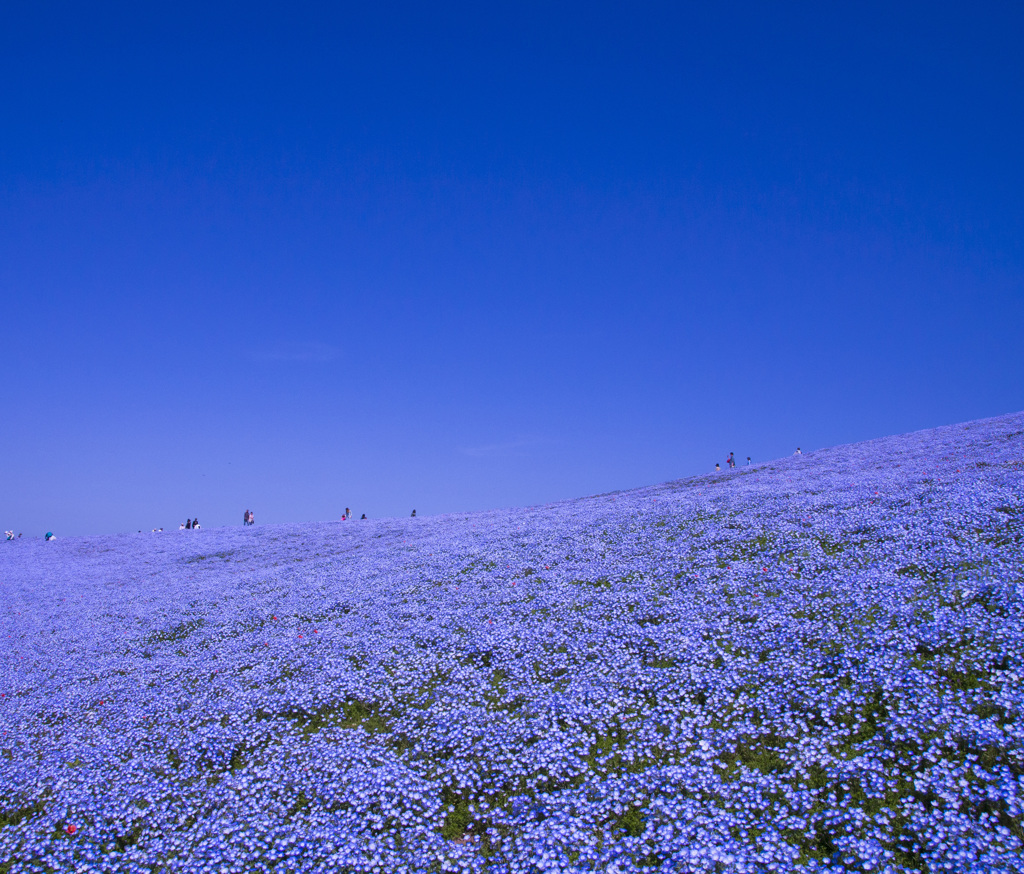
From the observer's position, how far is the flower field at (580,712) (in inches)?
373

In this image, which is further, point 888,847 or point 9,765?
point 9,765

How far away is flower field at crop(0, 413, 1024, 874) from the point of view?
31.1 ft

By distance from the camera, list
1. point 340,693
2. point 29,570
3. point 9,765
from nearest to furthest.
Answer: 1. point 9,765
2. point 340,693
3. point 29,570

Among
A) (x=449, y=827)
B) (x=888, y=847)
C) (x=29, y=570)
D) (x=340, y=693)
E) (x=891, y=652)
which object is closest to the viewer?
(x=888, y=847)

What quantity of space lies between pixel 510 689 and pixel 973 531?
1573 centimetres

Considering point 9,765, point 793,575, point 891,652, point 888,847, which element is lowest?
point 9,765

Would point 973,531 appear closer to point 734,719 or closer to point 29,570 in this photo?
point 734,719

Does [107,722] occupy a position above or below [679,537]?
below

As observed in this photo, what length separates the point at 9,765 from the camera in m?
13.8

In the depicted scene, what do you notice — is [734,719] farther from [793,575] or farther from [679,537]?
[679,537]

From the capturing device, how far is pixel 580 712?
1279cm

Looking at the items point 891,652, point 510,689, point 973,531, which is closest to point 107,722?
point 510,689

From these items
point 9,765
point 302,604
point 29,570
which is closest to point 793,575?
point 302,604

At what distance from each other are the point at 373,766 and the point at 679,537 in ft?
52.1
